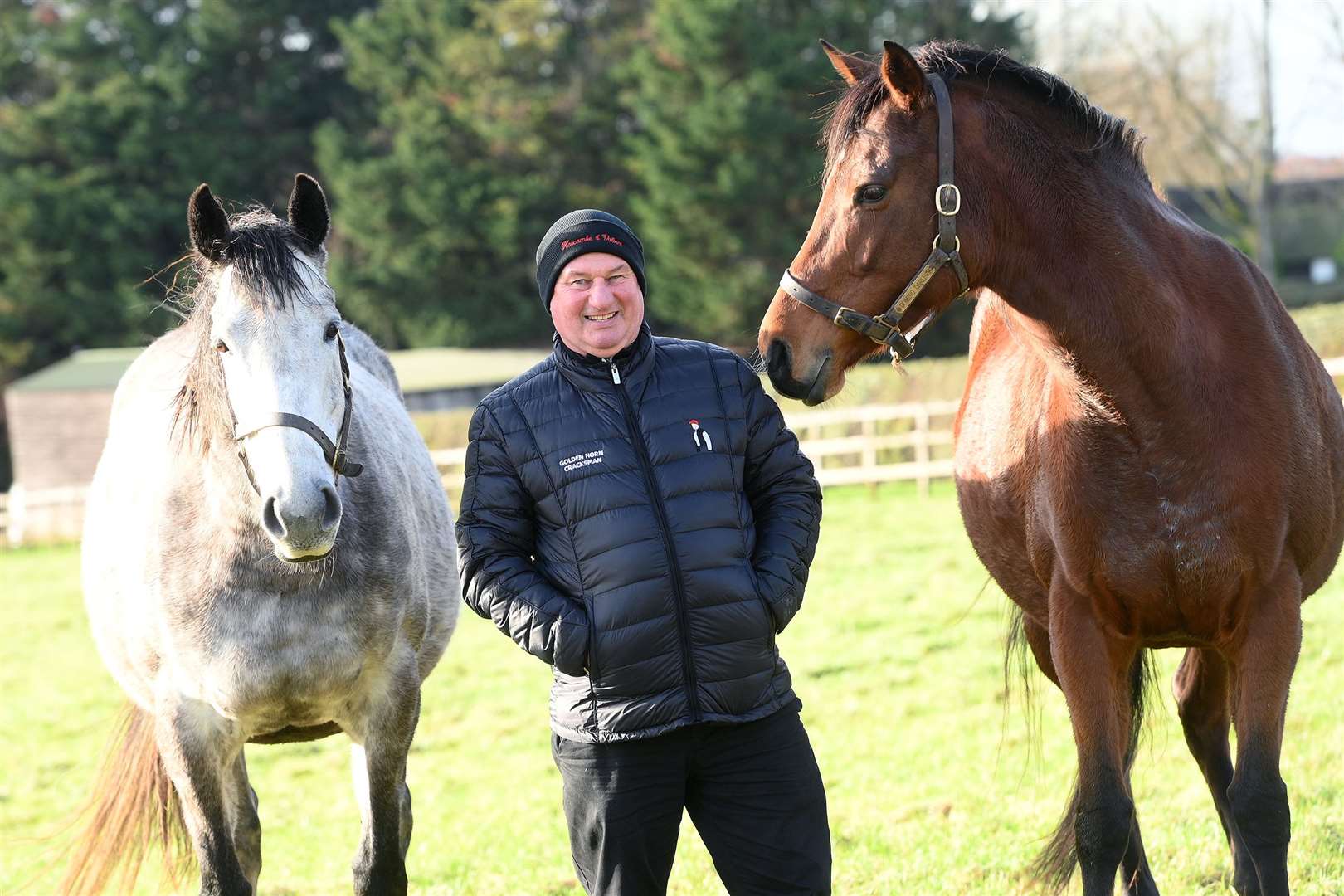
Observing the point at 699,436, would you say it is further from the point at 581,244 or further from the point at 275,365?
the point at 275,365

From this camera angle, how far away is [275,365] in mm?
3258

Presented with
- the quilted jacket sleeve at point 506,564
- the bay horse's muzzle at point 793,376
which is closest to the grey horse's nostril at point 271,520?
the quilted jacket sleeve at point 506,564

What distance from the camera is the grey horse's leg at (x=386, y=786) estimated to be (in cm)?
400

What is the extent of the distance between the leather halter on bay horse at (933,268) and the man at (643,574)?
0.26 meters

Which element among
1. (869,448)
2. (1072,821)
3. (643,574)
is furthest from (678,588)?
(869,448)

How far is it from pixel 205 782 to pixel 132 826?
986 mm

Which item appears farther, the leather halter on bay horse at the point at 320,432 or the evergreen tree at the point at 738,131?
the evergreen tree at the point at 738,131

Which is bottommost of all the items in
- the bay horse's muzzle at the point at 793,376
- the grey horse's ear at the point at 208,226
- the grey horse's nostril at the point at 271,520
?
the grey horse's nostril at the point at 271,520

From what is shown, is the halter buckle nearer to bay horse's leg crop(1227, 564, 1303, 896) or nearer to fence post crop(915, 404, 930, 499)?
bay horse's leg crop(1227, 564, 1303, 896)

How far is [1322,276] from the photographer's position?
3769cm

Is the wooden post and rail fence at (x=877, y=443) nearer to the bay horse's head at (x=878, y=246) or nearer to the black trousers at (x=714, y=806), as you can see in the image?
the bay horse's head at (x=878, y=246)

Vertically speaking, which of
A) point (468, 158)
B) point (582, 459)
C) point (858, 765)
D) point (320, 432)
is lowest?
point (858, 765)

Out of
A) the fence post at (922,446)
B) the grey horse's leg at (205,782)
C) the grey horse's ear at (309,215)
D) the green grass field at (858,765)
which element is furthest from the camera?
the fence post at (922,446)

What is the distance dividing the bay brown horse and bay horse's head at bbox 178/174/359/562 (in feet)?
3.75
